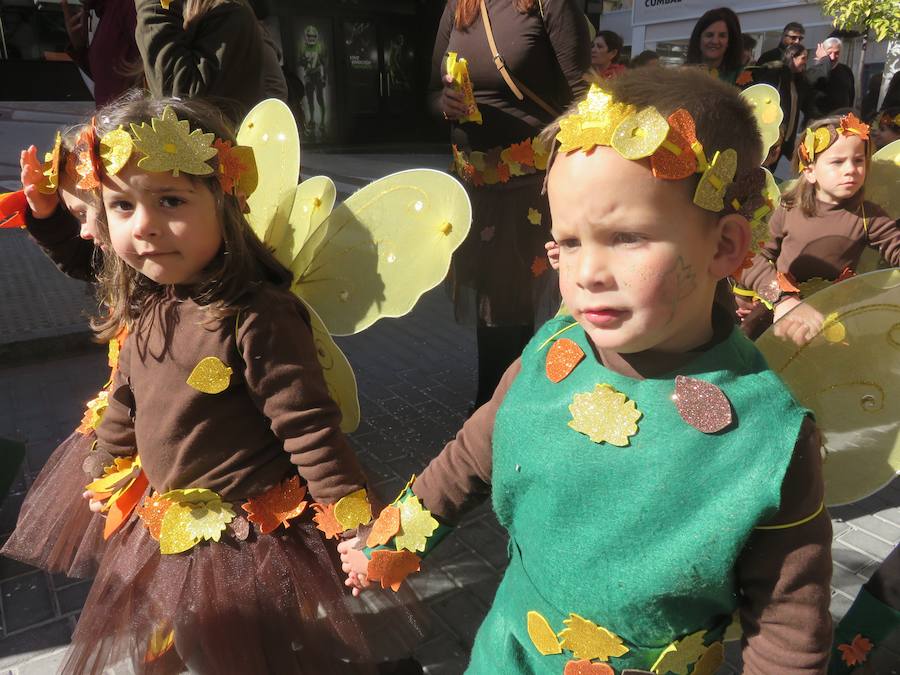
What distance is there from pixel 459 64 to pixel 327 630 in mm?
2333

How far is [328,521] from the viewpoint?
169cm

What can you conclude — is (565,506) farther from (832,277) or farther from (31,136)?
(31,136)

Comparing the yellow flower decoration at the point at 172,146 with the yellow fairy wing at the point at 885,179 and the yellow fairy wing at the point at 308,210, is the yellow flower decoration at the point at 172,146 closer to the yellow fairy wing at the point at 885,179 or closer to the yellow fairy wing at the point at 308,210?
the yellow fairy wing at the point at 308,210

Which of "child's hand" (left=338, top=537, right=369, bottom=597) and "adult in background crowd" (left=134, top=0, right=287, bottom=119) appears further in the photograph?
"adult in background crowd" (left=134, top=0, right=287, bottom=119)

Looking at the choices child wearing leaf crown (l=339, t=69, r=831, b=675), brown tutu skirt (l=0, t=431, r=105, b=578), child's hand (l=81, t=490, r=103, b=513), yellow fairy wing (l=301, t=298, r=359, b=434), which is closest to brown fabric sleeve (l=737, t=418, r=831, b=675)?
child wearing leaf crown (l=339, t=69, r=831, b=675)

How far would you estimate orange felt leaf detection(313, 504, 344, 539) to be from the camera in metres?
1.66

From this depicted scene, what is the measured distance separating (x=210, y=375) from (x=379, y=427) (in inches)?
84.5

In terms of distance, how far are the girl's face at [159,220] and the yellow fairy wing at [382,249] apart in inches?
13.1

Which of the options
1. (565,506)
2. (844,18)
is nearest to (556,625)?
(565,506)

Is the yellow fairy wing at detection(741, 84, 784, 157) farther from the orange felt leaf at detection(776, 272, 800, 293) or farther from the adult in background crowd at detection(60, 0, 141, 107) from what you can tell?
the adult in background crowd at detection(60, 0, 141, 107)

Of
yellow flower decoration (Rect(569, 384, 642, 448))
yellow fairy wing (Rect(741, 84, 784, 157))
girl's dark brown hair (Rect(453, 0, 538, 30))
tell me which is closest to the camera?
yellow flower decoration (Rect(569, 384, 642, 448))

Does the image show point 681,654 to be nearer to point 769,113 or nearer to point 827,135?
point 769,113

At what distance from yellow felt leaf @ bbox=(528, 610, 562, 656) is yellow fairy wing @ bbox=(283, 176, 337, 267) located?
1.18 meters

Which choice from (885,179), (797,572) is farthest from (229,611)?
(885,179)
